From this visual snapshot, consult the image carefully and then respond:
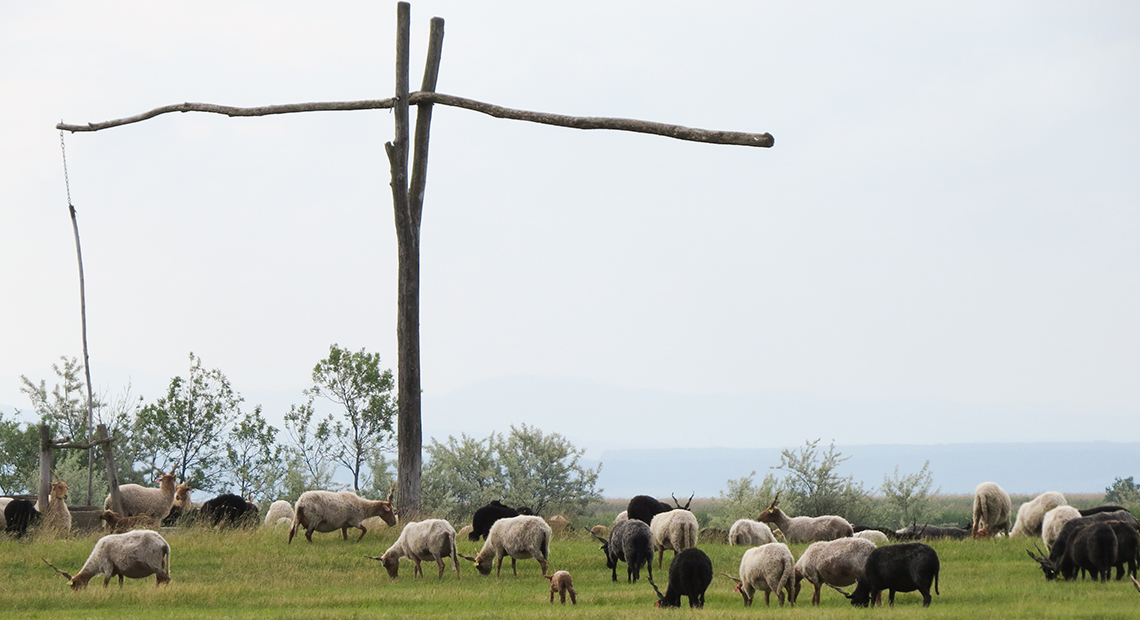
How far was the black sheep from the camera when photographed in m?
13.6

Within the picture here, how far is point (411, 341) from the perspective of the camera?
2431 centimetres

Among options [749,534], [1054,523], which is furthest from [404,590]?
[1054,523]

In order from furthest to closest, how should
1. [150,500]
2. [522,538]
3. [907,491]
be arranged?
1. [907,491]
2. [150,500]
3. [522,538]

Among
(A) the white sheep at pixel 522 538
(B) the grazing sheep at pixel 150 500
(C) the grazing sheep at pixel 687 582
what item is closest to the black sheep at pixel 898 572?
(C) the grazing sheep at pixel 687 582

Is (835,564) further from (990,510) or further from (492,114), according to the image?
(492,114)

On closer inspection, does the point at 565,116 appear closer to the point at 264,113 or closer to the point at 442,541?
the point at 264,113

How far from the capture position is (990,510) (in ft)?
76.4

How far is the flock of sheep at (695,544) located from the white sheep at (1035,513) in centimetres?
2

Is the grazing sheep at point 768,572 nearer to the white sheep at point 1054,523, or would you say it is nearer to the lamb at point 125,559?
the white sheep at point 1054,523

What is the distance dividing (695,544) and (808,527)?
17.1 feet

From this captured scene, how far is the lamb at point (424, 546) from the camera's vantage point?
57.0 ft

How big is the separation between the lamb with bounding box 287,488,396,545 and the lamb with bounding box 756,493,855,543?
25.5 feet

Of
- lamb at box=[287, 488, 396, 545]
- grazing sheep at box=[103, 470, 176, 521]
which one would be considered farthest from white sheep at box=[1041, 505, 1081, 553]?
grazing sheep at box=[103, 470, 176, 521]

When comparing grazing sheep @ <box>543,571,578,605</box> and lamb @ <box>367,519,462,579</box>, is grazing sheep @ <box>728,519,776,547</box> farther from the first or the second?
grazing sheep @ <box>543,571,578,605</box>
